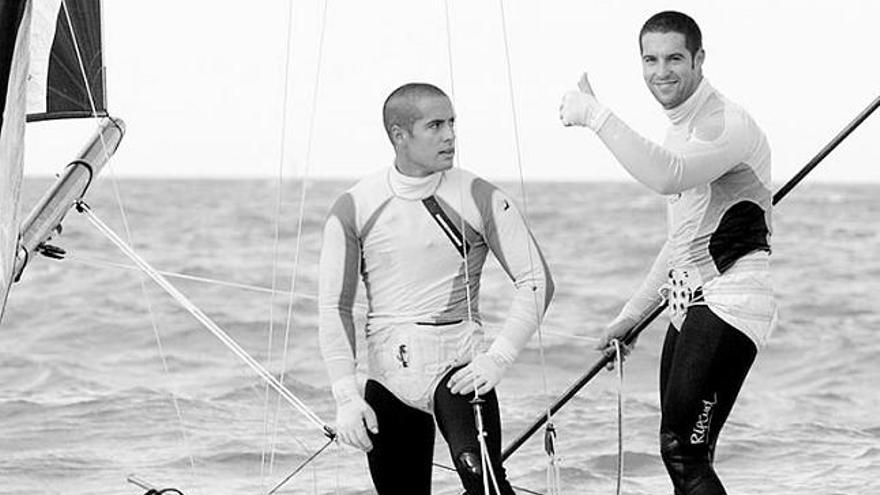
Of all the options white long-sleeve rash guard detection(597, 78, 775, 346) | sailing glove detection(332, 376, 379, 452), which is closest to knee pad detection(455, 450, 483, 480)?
sailing glove detection(332, 376, 379, 452)

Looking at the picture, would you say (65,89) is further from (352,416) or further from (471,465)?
(471,465)

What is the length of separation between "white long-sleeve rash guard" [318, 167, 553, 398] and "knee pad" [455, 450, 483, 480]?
287 mm

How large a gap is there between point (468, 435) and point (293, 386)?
229 inches

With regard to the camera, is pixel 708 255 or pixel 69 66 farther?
pixel 69 66

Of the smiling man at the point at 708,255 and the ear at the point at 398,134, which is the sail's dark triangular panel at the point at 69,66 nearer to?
the ear at the point at 398,134

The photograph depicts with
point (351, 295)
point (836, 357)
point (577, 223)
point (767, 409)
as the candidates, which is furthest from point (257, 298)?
point (577, 223)

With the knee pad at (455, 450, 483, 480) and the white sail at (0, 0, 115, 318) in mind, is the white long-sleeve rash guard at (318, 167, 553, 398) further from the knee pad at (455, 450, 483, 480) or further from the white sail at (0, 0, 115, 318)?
the white sail at (0, 0, 115, 318)

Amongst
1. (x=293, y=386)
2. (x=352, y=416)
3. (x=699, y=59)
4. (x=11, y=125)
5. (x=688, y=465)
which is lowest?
(x=293, y=386)

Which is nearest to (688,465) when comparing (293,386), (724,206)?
(724,206)

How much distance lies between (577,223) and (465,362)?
952 inches

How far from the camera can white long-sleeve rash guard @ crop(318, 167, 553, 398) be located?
388 centimetres

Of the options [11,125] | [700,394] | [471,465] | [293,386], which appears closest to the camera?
[11,125]

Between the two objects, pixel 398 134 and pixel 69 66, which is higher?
pixel 69 66

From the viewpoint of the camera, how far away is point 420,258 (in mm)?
3910
